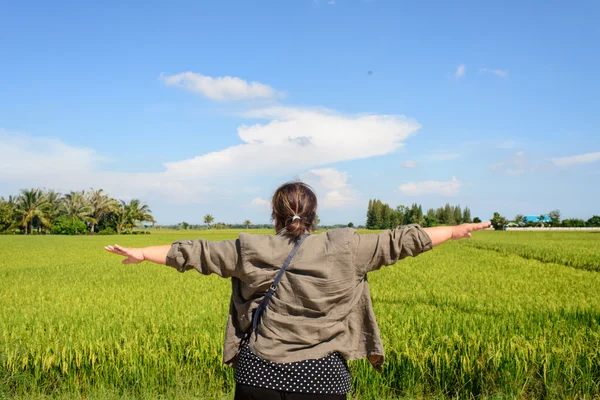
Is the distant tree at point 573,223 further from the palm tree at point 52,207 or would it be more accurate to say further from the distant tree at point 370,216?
the palm tree at point 52,207

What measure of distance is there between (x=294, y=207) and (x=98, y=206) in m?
71.8

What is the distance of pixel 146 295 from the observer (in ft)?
35.1

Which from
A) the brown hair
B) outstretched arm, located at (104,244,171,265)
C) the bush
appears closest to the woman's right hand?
the brown hair

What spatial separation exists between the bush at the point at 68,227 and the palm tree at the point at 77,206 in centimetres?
199

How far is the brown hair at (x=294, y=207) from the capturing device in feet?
7.36

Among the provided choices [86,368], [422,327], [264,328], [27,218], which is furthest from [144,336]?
[27,218]

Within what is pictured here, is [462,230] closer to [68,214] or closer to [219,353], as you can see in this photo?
[219,353]

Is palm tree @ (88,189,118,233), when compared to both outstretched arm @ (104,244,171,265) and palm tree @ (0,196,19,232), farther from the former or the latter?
outstretched arm @ (104,244,171,265)

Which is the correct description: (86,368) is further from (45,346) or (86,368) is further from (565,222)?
(565,222)

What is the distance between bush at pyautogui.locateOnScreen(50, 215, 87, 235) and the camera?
63250 mm

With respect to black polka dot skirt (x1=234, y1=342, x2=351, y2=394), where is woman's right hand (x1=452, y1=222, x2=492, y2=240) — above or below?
above

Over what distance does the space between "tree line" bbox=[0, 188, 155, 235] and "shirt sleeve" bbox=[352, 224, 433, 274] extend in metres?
67.6

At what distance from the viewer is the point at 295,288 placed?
2.25 m

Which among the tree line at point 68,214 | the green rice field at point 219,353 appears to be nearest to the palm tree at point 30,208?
the tree line at point 68,214
